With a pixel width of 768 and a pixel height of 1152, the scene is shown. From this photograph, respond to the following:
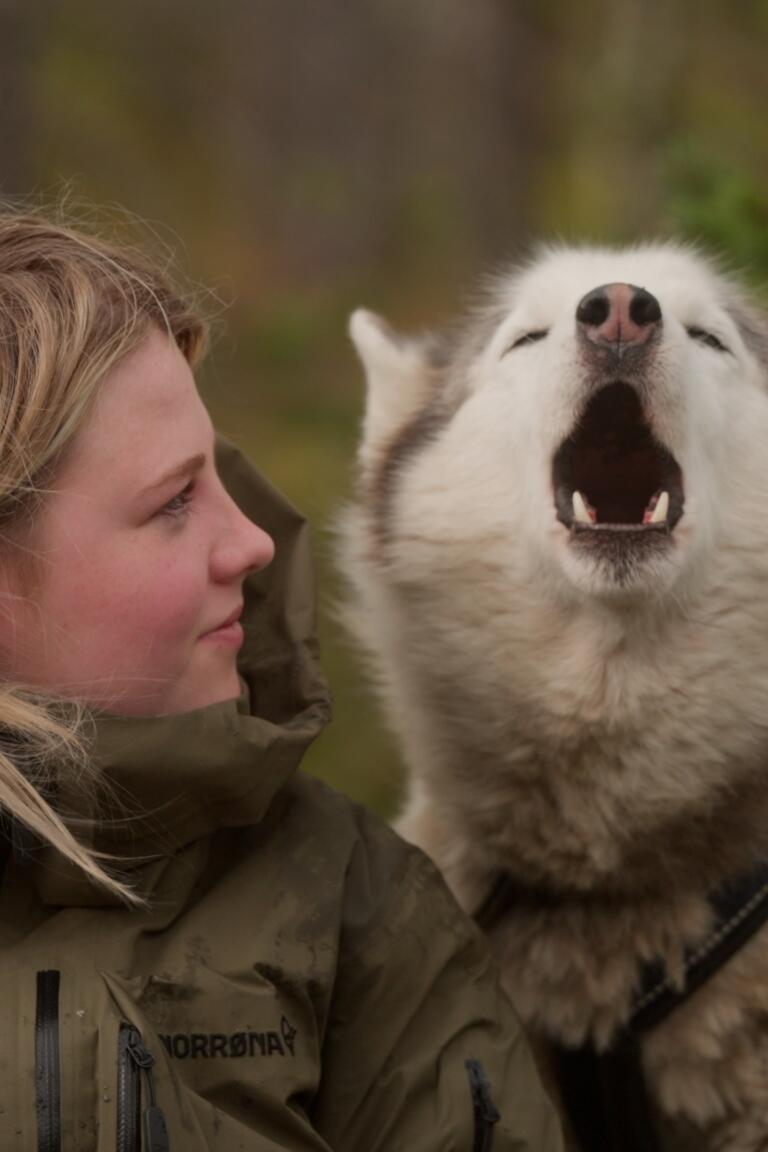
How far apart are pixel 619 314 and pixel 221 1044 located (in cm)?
146

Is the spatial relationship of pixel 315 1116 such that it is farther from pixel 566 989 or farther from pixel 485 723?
pixel 485 723

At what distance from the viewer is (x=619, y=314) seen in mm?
2803

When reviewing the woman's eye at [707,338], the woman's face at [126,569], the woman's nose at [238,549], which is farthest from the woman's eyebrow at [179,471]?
the woman's eye at [707,338]

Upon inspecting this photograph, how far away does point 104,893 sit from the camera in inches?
86.0

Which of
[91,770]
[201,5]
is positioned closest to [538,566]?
[91,770]

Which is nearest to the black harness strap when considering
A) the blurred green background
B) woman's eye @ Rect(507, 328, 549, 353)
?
woman's eye @ Rect(507, 328, 549, 353)

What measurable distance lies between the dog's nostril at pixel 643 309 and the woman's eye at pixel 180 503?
90 centimetres

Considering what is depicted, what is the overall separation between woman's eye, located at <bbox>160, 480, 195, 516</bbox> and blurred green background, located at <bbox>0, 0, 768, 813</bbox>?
17.9 feet

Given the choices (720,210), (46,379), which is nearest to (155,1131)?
(46,379)

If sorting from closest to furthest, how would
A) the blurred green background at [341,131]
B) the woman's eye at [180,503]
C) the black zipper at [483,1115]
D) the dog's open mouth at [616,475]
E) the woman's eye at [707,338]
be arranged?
1. the black zipper at [483,1115]
2. the woman's eye at [180,503]
3. the dog's open mouth at [616,475]
4. the woman's eye at [707,338]
5. the blurred green background at [341,131]

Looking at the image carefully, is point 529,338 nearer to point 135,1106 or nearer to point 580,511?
point 580,511

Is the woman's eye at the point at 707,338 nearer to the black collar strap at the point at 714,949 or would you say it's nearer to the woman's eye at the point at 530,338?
the woman's eye at the point at 530,338

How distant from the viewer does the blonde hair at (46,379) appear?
7.15 feet

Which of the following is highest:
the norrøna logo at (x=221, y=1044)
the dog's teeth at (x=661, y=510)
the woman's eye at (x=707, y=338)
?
the woman's eye at (x=707, y=338)
